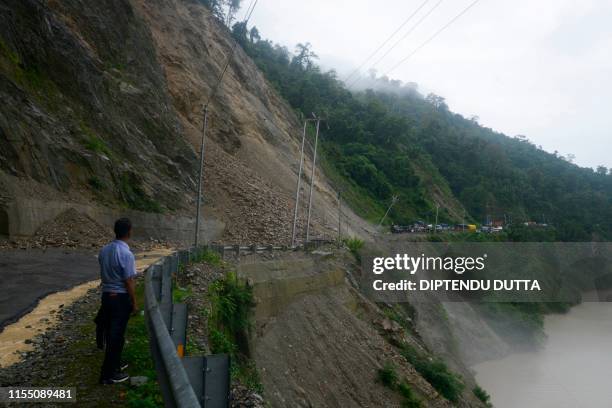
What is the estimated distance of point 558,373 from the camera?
38.5 m

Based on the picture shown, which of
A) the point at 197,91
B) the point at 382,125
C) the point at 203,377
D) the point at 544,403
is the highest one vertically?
the point at 382,125

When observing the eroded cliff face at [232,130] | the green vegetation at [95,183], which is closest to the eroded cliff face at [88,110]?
the green vegetation at [95,183]

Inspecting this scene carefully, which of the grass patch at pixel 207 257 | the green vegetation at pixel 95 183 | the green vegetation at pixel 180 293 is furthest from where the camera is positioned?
the green vegetation at pixel 95 183


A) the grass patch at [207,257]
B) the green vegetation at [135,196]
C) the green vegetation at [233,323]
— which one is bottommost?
the green vegetation at [233,323]

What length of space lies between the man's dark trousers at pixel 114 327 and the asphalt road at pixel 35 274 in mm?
2814

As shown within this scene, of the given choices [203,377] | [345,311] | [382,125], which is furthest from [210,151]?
[382,125]

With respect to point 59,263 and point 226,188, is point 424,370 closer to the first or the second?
point 59,263

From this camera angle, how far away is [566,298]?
5988 centimetres

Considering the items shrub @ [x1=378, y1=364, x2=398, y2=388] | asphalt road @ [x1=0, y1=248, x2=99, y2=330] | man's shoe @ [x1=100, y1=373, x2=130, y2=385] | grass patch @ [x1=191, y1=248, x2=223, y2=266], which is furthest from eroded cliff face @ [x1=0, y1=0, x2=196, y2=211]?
man's shoe @ [x1=100, y1=373, x2=130, y2=385]

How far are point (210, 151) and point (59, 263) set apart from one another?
2302cm

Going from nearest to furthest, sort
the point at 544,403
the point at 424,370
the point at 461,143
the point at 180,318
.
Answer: the point at 180,318
the point at 424,370
the point at 544,403
the point at 461,143

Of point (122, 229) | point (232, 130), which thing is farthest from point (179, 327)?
point (232, 130)

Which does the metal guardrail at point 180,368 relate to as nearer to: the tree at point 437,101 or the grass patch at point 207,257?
the grass patch at point 207,257

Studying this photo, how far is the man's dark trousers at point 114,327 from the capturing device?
4543 mm
